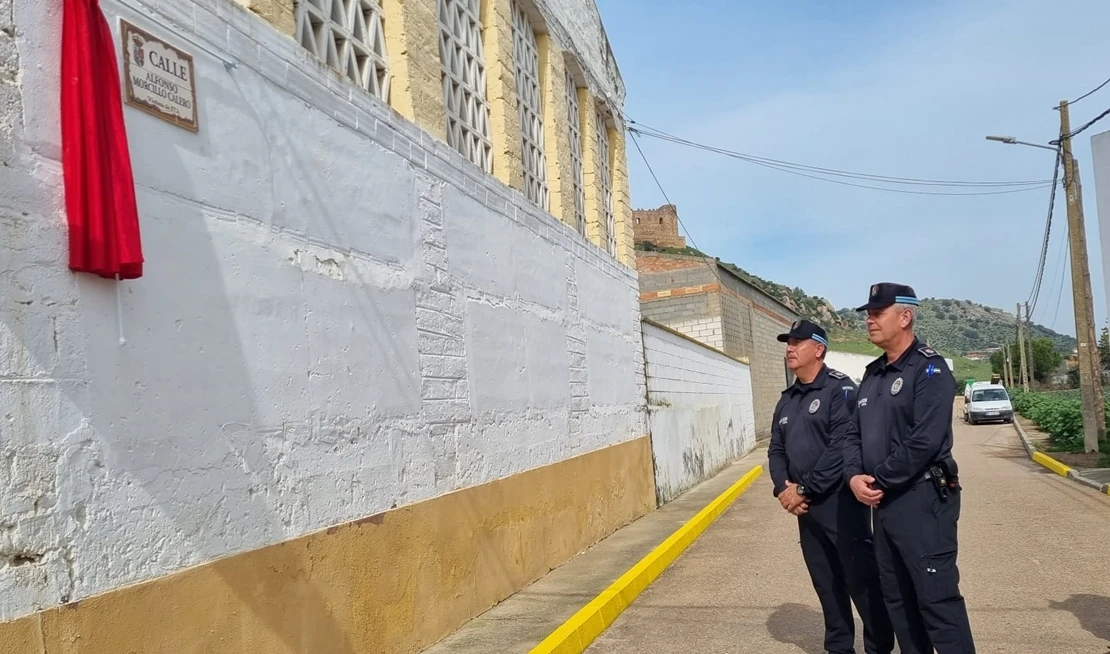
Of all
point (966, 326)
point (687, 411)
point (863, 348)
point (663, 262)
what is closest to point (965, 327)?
point (966, 326)

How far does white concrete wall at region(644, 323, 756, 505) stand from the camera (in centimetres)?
1331

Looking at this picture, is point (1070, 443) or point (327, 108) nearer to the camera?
point (327, 108)

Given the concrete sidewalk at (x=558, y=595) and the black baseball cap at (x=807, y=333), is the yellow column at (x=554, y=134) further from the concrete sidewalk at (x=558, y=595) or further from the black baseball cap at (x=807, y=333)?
the black baseball cap at (x=807, y=333)

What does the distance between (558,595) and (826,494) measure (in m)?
2.91

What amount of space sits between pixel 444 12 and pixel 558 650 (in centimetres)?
506

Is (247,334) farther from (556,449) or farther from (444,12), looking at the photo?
(556,449)

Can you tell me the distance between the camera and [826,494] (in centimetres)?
495

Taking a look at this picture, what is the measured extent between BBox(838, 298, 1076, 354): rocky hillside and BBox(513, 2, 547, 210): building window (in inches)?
5148

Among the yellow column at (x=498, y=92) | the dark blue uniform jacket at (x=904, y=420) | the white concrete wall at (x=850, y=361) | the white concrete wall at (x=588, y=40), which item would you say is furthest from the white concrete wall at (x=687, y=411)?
the white concrete wall at (x=850, y=361)

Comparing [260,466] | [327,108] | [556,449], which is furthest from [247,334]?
[556,449]

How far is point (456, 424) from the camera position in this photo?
6.55 m

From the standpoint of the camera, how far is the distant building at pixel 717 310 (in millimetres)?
25406

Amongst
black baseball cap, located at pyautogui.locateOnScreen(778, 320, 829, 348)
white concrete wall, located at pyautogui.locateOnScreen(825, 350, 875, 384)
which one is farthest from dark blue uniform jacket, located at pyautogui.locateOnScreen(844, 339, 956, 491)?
white concrete wall, located at pyautogui.locateOnScreen(825, 350, 875, 384)

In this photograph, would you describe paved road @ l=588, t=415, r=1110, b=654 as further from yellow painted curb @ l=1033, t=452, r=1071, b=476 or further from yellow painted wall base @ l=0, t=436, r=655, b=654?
yellow painted curb @ l=1033, t=452, r=1071, b=476
